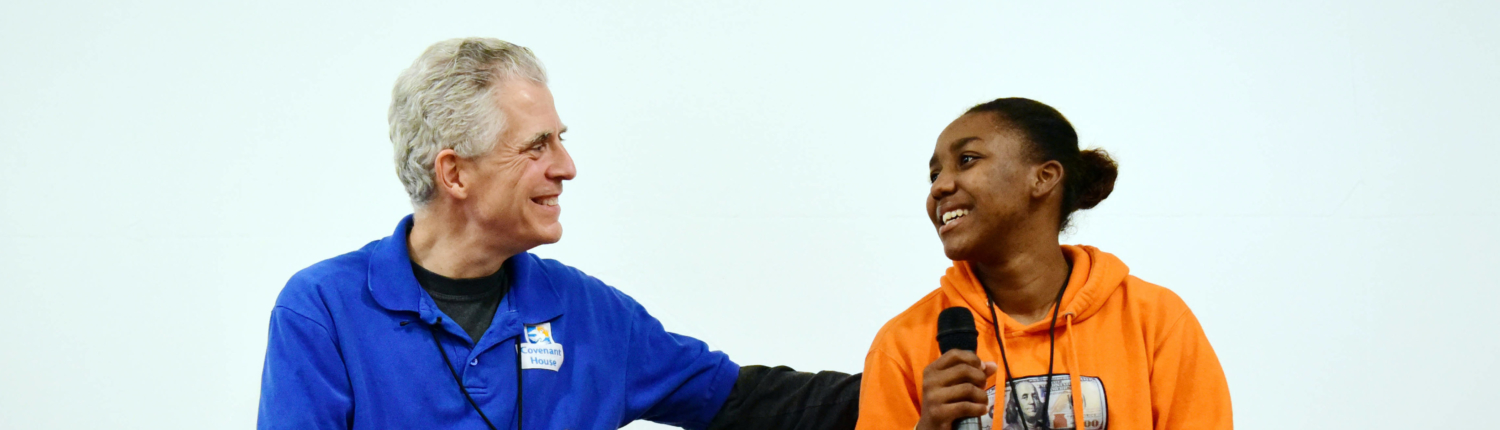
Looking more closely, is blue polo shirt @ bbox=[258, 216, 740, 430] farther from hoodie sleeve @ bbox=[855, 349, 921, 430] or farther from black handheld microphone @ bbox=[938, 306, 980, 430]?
black handheld microphone @ bbox=[938, 306, 980, 430]

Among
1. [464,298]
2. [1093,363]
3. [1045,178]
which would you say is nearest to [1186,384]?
[1093,363]

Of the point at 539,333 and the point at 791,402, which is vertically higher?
the point at 539,333

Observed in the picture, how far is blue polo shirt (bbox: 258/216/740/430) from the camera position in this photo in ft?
4.69

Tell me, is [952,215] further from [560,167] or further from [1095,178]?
[560,167]

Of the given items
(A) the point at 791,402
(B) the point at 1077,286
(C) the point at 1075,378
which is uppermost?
(B) the point at 1077,286

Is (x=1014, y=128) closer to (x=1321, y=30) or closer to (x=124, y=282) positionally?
(x=1321, y=30)

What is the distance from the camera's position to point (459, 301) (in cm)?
158

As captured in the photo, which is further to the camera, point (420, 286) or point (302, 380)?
point (420, 286)

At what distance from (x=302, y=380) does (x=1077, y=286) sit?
102 cm

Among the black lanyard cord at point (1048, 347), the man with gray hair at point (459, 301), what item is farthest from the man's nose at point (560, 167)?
the black lanyard cord at point (1048, 347)

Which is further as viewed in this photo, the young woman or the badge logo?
the badge logo

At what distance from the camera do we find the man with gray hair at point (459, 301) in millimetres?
1447

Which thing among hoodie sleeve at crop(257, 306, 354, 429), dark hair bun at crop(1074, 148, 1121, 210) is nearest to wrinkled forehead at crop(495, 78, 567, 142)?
hoodie sleeve at crop(257, 306, 354, 429)

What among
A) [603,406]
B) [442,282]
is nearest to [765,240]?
[603,406]
